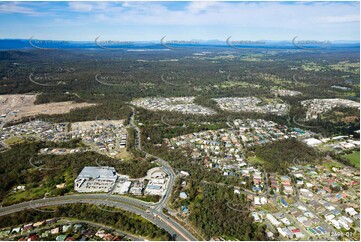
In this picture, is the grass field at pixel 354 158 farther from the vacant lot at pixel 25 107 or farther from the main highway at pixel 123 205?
the vacant lot at pixel 25 107

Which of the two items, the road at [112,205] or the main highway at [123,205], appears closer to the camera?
the road at [112,205]

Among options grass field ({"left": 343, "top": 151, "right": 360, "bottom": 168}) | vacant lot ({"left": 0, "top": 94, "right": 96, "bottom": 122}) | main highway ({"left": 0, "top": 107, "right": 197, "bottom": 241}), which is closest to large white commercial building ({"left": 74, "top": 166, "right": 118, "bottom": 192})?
→ main highway ({"left": 0, "top": 107, "right": 197, "bottom": 241})

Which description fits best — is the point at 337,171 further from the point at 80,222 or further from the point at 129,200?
the point at 80,222

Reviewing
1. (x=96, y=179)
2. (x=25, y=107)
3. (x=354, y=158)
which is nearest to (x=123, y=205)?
(x=96, y=179)

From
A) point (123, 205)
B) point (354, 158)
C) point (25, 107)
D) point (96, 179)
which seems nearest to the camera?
point (123, 205)

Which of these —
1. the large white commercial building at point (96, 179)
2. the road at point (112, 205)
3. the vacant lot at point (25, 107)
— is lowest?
the vacant lot at point (25, 107)

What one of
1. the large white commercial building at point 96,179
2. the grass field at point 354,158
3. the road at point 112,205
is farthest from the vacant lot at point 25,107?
the grass field at point 354,158

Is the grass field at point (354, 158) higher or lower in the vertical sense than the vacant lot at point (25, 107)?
higher

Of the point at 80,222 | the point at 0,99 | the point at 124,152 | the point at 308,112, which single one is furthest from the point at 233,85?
the point at 80,222

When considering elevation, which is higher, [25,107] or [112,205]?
[112,205]

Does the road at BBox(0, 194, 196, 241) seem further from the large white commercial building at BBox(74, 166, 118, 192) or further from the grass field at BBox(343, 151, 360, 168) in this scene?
the grass field at BBox(343, 151, 360, 168)

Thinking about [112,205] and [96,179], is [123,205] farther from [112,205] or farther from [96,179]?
[96,179]

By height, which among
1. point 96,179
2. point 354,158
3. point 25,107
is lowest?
point 25,107
